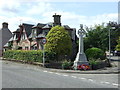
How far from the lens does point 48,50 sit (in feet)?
87.0

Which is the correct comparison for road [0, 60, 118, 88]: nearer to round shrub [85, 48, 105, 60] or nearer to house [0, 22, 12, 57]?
round shrub [85, 48, 105, 60]

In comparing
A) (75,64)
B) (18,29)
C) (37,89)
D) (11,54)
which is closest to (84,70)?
(75,64)

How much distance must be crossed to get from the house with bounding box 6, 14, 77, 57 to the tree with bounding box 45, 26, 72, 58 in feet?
25.2

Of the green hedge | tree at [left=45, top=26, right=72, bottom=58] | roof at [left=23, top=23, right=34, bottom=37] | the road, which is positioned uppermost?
roof at [left=23, top=23, right=34, bottom=37]

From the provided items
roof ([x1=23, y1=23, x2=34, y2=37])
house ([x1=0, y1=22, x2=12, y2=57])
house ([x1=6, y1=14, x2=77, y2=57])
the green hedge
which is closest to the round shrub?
the green hedge

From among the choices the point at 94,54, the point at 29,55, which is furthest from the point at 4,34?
the point at 94,54

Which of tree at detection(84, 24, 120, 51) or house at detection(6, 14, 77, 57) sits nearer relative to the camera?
house at detection(6, 14, 77, 57)

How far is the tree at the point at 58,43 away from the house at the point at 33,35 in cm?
767

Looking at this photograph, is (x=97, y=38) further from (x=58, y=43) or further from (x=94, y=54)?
(x=58, y=43)

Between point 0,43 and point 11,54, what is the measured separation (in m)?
22.8

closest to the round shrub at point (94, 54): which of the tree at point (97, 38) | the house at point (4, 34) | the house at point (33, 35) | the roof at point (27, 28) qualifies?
the house at point (33, 35)

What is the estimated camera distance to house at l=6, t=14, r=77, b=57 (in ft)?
116

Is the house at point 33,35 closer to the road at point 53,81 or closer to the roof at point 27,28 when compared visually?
the roof at point 27,28

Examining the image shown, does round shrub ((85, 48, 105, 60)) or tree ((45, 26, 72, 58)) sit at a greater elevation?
tree ((45, 26, 72, 58))
